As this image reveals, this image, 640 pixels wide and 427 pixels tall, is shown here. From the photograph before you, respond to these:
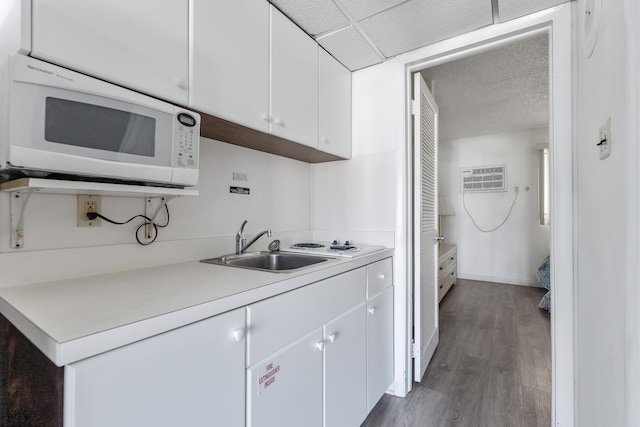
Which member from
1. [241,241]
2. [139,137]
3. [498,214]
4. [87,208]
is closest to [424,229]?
[241,241]

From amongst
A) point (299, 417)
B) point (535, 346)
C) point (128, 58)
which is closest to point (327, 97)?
point (128, 58)

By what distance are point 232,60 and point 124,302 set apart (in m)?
1.02

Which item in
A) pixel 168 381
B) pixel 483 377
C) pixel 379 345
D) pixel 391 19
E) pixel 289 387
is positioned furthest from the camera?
Result: pixel 483 377

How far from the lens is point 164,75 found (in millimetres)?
983

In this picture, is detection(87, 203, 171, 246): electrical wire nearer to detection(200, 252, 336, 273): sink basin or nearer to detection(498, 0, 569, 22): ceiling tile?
detection(200, 252, 336, 273): sink basin

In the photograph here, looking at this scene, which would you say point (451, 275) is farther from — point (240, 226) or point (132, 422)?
point (132, 422)

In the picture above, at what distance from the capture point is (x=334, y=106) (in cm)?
189

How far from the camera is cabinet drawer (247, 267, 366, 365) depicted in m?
0.89

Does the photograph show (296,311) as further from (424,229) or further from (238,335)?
(424,229)

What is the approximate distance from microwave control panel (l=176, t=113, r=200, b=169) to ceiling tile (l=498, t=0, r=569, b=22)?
160cm

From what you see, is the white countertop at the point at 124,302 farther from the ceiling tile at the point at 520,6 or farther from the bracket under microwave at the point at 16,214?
the ceiling tile at the point at 520,6

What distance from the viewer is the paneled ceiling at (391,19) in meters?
1.43

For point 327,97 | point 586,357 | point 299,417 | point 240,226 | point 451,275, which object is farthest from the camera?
point 451,275

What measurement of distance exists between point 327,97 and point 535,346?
9.05 ft
